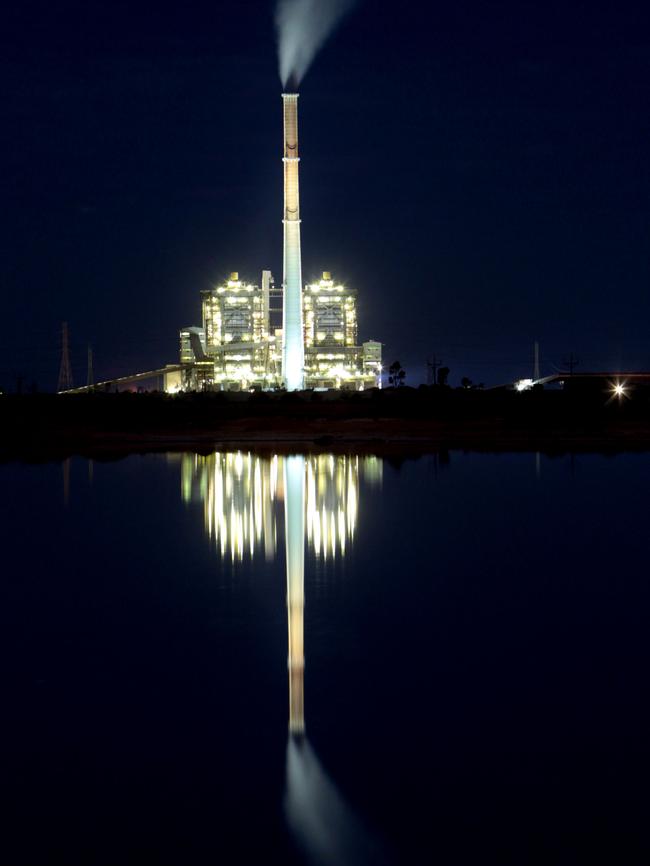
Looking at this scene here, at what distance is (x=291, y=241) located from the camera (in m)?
79.8

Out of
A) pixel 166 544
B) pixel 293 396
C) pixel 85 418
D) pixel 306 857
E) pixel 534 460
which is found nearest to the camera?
pixel 306 857

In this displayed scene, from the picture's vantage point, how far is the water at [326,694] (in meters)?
7.24

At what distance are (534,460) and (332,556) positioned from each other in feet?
69.9

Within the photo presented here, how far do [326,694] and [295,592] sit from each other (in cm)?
483

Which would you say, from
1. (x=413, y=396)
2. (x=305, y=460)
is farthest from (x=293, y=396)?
(x=305, y=460)

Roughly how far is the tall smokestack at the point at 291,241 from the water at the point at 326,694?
58.4m

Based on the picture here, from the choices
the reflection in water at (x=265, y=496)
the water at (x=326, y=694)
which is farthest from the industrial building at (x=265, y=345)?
the water at (x=326, y=694)

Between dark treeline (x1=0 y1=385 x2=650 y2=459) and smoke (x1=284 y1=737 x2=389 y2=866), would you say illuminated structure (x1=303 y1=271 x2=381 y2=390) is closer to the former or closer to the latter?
dark treeline (x1=0 y1=385 x2=650 y2=459)

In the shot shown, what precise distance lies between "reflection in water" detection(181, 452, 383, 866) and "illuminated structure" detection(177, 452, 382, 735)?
11 mm

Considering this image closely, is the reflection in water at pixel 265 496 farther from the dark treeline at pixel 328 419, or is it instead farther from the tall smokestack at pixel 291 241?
the tall smokestack at pixel 291 241

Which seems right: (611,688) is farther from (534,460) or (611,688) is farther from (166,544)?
(534,460)

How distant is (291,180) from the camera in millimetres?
79812

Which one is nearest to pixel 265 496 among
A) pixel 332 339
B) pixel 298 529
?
pixel 298 529

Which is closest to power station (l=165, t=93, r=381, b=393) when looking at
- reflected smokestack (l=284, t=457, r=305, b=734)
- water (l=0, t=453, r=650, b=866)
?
reflected smokestack (l=284, t=457, r=305, b=734)
